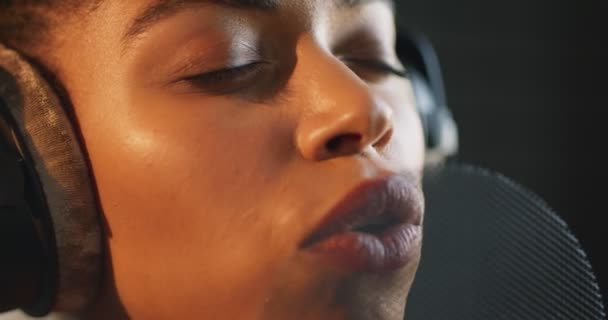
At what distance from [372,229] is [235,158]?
0.47ft

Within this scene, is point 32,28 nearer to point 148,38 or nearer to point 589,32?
point 148,38

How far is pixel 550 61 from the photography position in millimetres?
1800

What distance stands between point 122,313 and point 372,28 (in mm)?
404

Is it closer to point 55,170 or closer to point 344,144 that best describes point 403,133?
point 344,144

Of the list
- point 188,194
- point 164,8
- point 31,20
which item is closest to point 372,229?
point 188,194

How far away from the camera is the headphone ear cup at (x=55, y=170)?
711mm

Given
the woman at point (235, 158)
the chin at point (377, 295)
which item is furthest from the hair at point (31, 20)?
the chin at point (377, 295)

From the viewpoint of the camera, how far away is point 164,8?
0.70 metres

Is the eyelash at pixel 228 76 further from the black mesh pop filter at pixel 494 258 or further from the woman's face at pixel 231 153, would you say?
the black mesh pop filter at pixel 494 258

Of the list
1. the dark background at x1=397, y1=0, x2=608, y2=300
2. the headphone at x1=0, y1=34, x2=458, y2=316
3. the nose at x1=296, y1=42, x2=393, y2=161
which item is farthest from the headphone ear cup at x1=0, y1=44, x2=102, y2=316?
the dark background at x1=397, y1=0, x2=608, y2=300

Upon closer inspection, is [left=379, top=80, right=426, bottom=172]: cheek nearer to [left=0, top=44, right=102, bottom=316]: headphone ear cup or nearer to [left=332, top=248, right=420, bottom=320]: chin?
[left=332, top=248, right=420, bottom=320]: chin

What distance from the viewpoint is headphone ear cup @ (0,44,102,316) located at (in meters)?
0.71

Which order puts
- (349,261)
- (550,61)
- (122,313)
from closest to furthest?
1. (349,261)
2. (122,313)
3. (550,61)

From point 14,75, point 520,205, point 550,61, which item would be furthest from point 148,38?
point 550,61
